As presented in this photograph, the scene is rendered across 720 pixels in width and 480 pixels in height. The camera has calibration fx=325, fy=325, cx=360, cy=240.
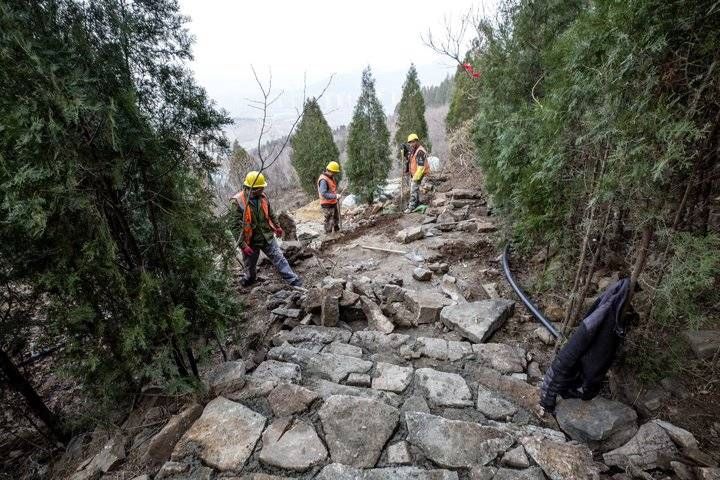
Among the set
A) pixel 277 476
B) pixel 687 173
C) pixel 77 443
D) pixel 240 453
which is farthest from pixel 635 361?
pixel 77 443

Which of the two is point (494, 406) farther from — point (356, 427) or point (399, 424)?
point (356, 427)

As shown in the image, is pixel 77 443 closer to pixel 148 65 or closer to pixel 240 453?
pixel 240 453

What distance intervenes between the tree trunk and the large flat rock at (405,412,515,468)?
3.27 m

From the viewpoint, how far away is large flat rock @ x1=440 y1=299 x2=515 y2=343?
4113mm

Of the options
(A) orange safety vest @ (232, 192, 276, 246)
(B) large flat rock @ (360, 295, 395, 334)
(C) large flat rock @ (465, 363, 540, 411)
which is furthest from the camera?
(A) orange safety vest @ (232, 192, 276, 246)

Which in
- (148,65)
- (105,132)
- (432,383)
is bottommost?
(432,383)

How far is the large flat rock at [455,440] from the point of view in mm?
2273

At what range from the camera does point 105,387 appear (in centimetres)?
255

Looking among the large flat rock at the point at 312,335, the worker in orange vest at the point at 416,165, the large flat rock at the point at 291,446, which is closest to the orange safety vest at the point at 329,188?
Answer: the worker in orange vest at the point at 416,165

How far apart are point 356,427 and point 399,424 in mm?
358

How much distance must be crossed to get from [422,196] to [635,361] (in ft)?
34.3

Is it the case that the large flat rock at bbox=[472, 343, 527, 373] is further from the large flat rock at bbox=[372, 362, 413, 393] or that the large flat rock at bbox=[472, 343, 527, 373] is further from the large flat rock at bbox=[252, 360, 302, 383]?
the large flat rock at bbox=[252, 360, 302, 383]

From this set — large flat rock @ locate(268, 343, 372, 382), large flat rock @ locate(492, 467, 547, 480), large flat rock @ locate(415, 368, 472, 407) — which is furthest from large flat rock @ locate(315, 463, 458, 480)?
large flat rock @ locate(268, 343, 372, 382)

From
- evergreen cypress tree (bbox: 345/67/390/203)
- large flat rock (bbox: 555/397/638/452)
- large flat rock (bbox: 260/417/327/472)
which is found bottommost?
large flat rock (bbox: 555/397/638/452)
